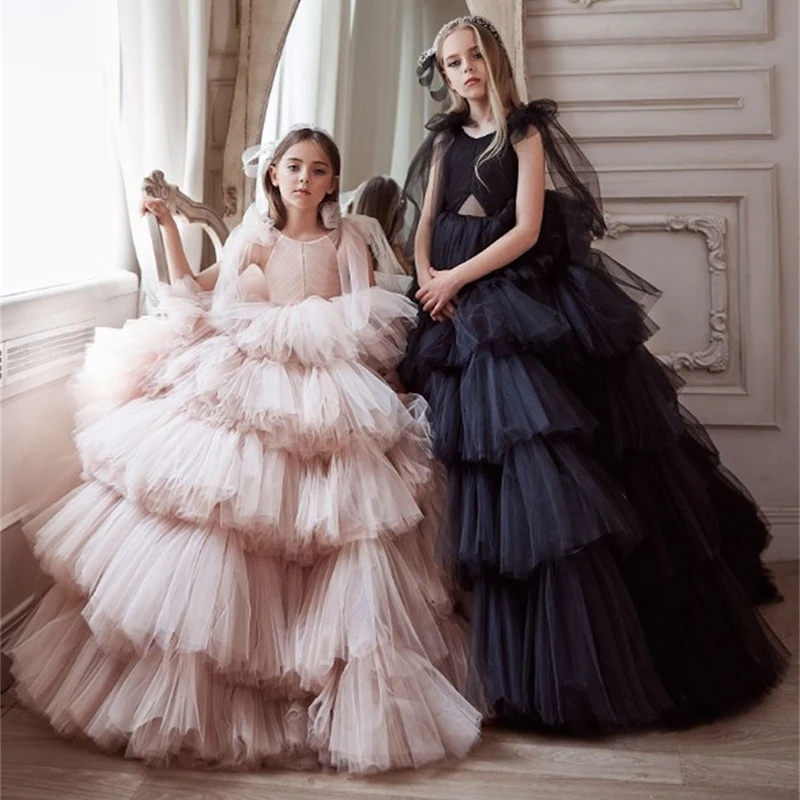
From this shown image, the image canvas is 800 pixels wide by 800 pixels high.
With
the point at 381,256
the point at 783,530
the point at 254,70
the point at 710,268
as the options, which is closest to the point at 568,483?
the point at 381,256

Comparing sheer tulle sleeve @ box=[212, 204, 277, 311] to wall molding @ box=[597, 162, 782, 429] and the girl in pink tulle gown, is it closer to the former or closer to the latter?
the girl in pink tulle gown

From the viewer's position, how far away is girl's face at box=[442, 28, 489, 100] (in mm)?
2156

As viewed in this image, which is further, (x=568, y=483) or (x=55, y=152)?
(x=55, y=152)

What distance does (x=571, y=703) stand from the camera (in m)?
1.83

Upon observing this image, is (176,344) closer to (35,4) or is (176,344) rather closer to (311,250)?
(311,250)

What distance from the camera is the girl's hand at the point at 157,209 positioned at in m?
2.20

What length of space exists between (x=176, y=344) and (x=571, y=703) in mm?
1102

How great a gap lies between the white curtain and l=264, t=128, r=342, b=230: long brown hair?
0.44 m

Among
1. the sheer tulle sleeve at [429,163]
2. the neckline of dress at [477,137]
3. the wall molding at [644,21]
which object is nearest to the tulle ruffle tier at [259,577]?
the sheer tulle sleeve at [429,163]

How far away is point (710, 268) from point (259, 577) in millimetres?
1704

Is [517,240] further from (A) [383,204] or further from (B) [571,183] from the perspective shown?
(A) [383,204]

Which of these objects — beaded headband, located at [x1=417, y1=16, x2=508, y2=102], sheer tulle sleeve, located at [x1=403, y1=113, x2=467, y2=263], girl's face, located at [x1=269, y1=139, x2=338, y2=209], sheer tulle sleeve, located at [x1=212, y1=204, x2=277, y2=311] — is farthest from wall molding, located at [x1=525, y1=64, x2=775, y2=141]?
sheer tulle sleeve, located at [x1=212, y1=204, x2=277, y2=311]

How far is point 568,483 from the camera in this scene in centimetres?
188

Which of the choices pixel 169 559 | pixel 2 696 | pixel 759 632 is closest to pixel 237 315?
pixel 169 559
